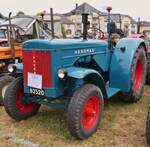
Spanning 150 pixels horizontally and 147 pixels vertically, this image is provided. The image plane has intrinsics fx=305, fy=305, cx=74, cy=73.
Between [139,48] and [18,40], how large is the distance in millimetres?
3398

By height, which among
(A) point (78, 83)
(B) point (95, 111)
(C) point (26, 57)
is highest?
(C) point (26, 57)

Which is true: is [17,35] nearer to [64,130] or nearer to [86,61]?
Answer: [86,61]

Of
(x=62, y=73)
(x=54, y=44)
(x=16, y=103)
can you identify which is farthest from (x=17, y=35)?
(x=62, y=73)

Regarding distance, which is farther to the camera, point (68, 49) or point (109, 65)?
point (109, 65)

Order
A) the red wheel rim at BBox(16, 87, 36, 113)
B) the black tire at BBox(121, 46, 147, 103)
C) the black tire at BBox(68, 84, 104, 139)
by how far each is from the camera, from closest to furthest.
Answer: the black tire at BBox(68, 84, 104, 139), the red wheel rim at BBox(16, 87, 36, 113), the black tire at BBox(121, 46, 147, 103)

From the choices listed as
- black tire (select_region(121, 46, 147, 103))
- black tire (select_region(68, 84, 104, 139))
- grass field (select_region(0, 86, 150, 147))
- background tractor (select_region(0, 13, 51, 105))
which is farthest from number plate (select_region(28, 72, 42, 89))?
background tractor (select_region(0, 13, 51, 105))

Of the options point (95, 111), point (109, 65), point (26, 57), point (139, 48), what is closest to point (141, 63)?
point (139, 48)

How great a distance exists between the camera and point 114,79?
519 centimetres

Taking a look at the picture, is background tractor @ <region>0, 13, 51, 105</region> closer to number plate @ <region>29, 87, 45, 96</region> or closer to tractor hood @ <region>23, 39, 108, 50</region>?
number plate @ <region>29, 87, 45, 96</region>

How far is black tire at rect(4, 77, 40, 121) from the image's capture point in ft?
14.9

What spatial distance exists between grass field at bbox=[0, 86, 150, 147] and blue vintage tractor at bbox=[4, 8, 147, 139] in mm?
156

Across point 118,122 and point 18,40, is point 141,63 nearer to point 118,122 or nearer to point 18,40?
point 118,122

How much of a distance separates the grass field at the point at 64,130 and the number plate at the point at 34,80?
68 cm

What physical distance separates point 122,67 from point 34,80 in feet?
5.32
